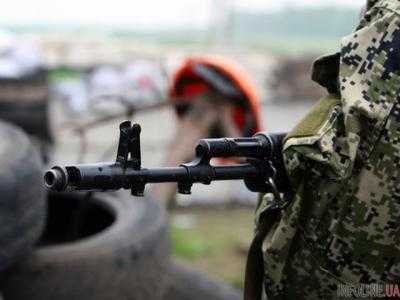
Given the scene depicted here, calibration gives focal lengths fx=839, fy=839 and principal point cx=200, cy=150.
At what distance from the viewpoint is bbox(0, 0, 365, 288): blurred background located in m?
5.60

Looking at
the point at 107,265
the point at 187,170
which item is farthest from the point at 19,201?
the point at 187,170

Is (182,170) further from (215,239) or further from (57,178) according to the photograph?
(215,239)

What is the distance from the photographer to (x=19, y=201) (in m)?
2.94

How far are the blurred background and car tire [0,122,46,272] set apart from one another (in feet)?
3.89

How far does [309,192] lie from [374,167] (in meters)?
0.15

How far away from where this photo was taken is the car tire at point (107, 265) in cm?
316

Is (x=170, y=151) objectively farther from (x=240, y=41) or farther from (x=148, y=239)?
(x=240, y=41)

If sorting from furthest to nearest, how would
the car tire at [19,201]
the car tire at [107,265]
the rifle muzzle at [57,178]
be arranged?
the car tire at [107,265], the car tire at [19,201], the rifle muzzle at [57,178]

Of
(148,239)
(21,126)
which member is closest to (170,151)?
(21,126)

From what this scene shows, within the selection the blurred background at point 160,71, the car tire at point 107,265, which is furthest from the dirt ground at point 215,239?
the car tire at point 107,265

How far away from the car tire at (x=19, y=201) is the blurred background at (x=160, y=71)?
1187mm

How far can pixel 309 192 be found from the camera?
177cm

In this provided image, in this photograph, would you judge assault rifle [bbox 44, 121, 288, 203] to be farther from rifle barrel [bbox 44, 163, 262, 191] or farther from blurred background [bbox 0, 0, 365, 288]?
blurred background [bbox 0, 0, 365, 288]

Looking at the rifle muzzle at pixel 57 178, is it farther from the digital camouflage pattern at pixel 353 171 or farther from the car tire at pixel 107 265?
the car tire at pixel 107 265
